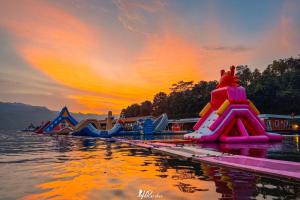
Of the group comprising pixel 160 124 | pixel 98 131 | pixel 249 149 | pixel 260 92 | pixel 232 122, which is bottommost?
pixel 249 149

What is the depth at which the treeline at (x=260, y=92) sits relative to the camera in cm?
6975

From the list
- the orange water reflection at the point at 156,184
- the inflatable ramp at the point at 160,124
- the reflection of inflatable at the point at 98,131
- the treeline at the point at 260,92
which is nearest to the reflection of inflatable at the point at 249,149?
the orange water reflection at the point at 156,184

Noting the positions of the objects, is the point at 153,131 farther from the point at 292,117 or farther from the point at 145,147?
the point at 145,147

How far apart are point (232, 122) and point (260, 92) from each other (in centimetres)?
4768

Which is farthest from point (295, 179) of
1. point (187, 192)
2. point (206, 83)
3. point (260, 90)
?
point (206, 83)

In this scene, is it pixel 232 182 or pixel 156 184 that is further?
pixel 232 182

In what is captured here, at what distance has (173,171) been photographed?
11.4m

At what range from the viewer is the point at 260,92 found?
234ft

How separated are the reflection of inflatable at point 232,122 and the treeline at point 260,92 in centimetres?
4398

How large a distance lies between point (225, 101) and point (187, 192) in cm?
2138

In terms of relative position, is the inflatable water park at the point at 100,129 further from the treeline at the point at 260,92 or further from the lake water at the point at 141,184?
the lake water at the point at 141,184

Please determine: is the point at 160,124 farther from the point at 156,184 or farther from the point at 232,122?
the point at 156,184

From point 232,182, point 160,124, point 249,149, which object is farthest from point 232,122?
point 160,124

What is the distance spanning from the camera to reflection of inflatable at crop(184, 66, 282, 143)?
27391 mm
